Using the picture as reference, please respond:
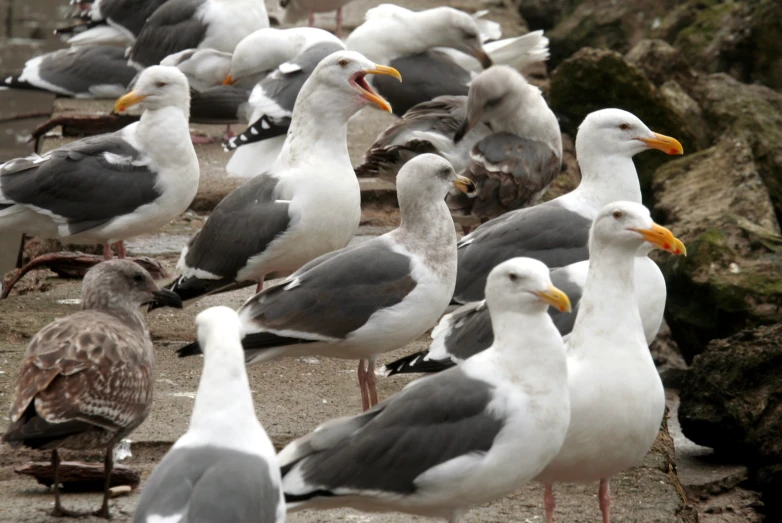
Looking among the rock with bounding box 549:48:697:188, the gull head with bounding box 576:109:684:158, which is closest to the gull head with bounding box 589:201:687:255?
the gull head with bounding box 576:109:684:158

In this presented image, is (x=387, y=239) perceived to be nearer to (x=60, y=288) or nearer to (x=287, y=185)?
(x=287, y=185)

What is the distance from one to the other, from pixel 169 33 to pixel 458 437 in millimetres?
6874

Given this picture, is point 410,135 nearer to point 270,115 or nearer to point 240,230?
point 270,115

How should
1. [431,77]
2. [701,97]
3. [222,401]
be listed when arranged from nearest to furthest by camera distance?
[222,401]
[431,77]
[701,97]

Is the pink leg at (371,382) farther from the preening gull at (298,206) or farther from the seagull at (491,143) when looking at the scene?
the seagull at (491,143)

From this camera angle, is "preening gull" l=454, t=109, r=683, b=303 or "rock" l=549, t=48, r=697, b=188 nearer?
"preening gull" l=454, t=109, r=683, b=303

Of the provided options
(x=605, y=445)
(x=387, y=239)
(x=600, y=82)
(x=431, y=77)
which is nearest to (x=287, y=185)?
(x=387, y=239)

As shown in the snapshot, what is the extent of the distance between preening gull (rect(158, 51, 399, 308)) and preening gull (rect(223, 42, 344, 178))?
1.19 meters

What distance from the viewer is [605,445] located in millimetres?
4375

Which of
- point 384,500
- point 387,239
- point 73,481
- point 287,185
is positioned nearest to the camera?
point 384,500

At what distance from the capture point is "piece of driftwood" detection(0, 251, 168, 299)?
6.92 meters

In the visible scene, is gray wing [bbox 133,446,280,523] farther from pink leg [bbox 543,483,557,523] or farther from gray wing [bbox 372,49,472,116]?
gray wing [bbox 372,49,472,116]

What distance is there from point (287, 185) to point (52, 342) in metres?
2.13

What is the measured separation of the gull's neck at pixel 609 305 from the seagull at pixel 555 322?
0.43m
